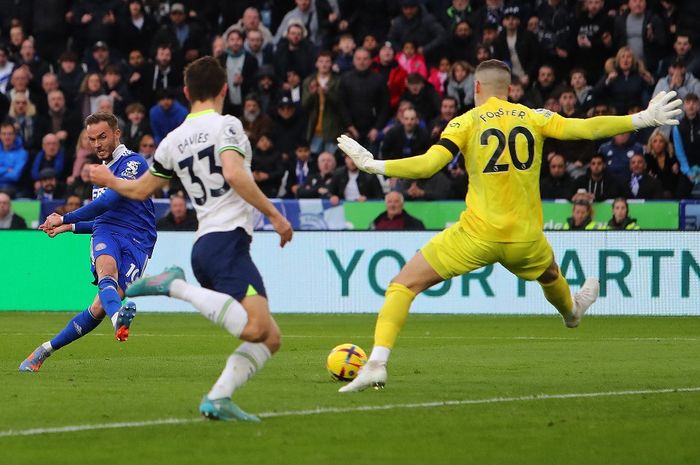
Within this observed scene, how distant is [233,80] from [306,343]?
997cm

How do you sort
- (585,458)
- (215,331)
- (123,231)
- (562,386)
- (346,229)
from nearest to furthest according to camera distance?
(585,458) → (562,386) → (123,231) → (215,331) → (346,229)

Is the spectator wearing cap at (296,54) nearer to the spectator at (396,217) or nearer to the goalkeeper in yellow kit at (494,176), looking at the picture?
the spectator at (396,217)

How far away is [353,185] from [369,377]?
12492mm

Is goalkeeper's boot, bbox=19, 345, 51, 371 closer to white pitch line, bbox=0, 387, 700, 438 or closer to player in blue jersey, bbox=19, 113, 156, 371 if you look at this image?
player in blue jersey, bbox=19, 113, 156, 371

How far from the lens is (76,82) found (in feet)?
85.3

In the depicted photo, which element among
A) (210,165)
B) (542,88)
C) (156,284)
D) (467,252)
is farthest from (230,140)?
(542,88)

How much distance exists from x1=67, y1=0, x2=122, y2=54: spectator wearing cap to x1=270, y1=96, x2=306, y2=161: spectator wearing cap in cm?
430

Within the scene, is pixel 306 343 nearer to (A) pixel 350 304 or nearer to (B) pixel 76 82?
(A) pixel 350 304

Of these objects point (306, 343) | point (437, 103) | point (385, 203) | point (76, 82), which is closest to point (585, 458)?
point (306, 343)

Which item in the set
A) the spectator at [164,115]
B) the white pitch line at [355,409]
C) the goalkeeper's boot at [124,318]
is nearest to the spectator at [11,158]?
the spectator at [164,115]

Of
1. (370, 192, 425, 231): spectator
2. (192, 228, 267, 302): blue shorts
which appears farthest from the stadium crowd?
(192, 228, 267, 302): blue shorts

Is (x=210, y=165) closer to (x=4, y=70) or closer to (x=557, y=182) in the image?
(x=557, y=182)

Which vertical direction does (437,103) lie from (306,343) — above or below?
above

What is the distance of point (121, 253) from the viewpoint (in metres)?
12.7
